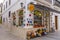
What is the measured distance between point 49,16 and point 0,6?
70.1 ft

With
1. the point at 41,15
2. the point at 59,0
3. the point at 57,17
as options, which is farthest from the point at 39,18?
the point at 59,0

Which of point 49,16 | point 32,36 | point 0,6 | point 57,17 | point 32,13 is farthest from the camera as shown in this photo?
point 0,6

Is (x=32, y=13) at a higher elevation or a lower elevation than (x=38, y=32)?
higher

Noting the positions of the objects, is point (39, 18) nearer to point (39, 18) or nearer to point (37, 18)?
point (39, 18)

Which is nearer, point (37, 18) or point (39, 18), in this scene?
point (37, 18)

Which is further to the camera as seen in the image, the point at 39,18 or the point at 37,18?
→ the point at 39,18

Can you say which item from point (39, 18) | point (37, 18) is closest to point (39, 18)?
point (39, 18)

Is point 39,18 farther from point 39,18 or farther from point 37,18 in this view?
point 37,18

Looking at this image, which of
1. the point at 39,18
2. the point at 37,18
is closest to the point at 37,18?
the point at 37,18

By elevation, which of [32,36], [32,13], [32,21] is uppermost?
[32,13]

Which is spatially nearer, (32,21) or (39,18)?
(32,21)

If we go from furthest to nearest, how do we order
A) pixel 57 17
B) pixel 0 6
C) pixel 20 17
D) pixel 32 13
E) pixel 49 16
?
pixel 0 6 → pixel 57 17 → pixel 49 16 → pixel 20 17 → pixel 32 13

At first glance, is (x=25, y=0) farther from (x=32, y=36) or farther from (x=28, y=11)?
(x=32, y=36)

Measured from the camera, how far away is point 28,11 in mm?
11859
